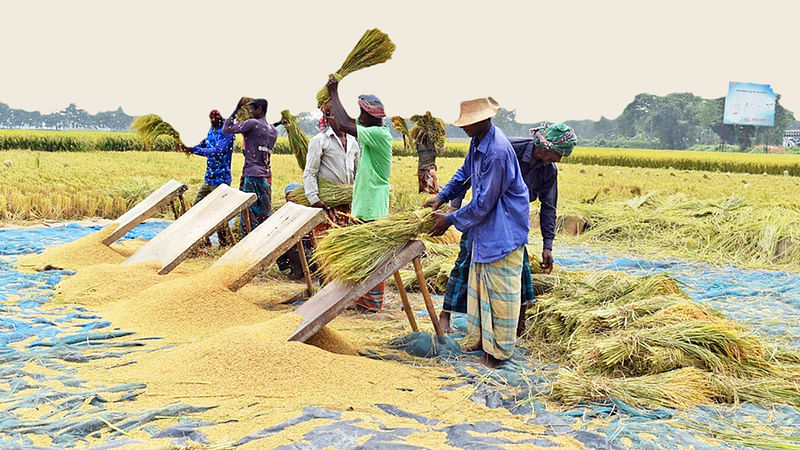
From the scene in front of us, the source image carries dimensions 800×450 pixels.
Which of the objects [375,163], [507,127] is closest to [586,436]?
[375,163]

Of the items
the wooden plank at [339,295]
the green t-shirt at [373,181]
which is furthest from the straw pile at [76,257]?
the wooden plank at [339,295]

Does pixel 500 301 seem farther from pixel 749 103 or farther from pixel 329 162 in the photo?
pixel 749 103

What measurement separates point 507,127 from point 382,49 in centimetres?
5815

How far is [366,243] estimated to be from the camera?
382 centimetres

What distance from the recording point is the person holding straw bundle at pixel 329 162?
5316 millimetres

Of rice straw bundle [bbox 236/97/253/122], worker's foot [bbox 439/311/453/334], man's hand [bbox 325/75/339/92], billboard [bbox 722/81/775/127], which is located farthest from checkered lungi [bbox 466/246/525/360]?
billboard [bbox 722/81/775/127]

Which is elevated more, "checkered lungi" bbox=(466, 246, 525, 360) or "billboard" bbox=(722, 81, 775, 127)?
"billboard" bbox=(722, 81, 775, 127)

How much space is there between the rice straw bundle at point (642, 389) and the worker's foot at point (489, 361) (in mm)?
504

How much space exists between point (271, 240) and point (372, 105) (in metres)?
1.20

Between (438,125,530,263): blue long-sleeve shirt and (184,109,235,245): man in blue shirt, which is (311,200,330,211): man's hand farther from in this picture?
(184,109,235,245): man in blue shirt

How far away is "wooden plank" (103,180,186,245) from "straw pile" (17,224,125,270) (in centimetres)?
13

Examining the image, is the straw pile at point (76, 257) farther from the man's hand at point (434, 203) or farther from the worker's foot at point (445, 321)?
the man's hand at point (434, 203)

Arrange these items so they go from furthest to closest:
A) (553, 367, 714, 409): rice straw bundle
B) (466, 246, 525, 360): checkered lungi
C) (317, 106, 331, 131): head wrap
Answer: (317, 106, 331, 131): head wrap
(466, 246, 525, 360): checkered lungi
(553, 367, 714, 409): rice straw bundle

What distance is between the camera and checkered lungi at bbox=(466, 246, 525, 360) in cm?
380
